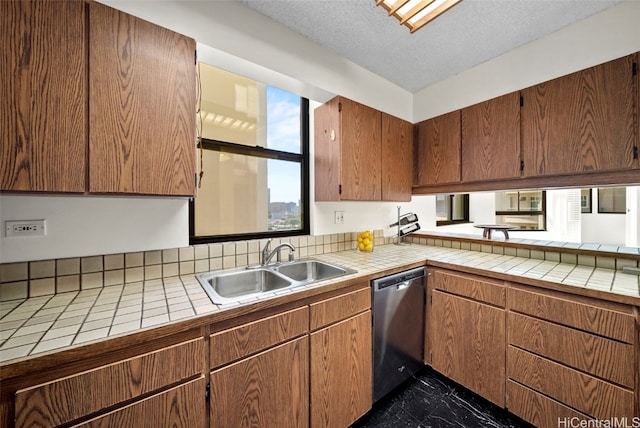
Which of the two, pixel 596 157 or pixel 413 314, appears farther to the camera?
pixel 413 314

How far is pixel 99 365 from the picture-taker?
2.47 ft

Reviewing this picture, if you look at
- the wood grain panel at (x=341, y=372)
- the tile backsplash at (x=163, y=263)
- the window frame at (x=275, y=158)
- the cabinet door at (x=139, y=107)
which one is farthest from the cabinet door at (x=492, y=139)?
the cabinet door at (x=139, y=107)

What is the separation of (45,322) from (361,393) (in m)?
1.56

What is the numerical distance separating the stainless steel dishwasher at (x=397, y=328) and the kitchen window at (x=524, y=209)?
3.23 meters

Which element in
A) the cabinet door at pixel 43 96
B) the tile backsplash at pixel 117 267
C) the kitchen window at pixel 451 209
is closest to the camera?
the cabinet door at pixel 43 96

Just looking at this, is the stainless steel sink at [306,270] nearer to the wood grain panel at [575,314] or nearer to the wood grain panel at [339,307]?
the wood grain panel at [339,307]

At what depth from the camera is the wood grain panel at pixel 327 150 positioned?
74.1 inches

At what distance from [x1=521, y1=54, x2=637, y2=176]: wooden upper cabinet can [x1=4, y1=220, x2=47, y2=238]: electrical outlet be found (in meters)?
2.97

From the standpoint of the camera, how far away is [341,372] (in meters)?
1.35

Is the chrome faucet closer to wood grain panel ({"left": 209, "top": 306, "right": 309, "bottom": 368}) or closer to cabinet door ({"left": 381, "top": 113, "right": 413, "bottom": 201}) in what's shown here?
wood grain panel ({"left": 209, "top": 306, "right": 309, "bottom": 368})

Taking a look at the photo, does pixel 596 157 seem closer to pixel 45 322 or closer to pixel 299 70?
pixel 299 70

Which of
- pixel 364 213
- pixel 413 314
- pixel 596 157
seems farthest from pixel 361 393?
pixel 596 157

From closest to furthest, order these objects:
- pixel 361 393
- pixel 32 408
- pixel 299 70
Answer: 1. pixel 32 408
2. pixel 361 393
3. pixel 299 70

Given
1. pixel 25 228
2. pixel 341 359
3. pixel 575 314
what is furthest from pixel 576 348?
pixel 25 228
